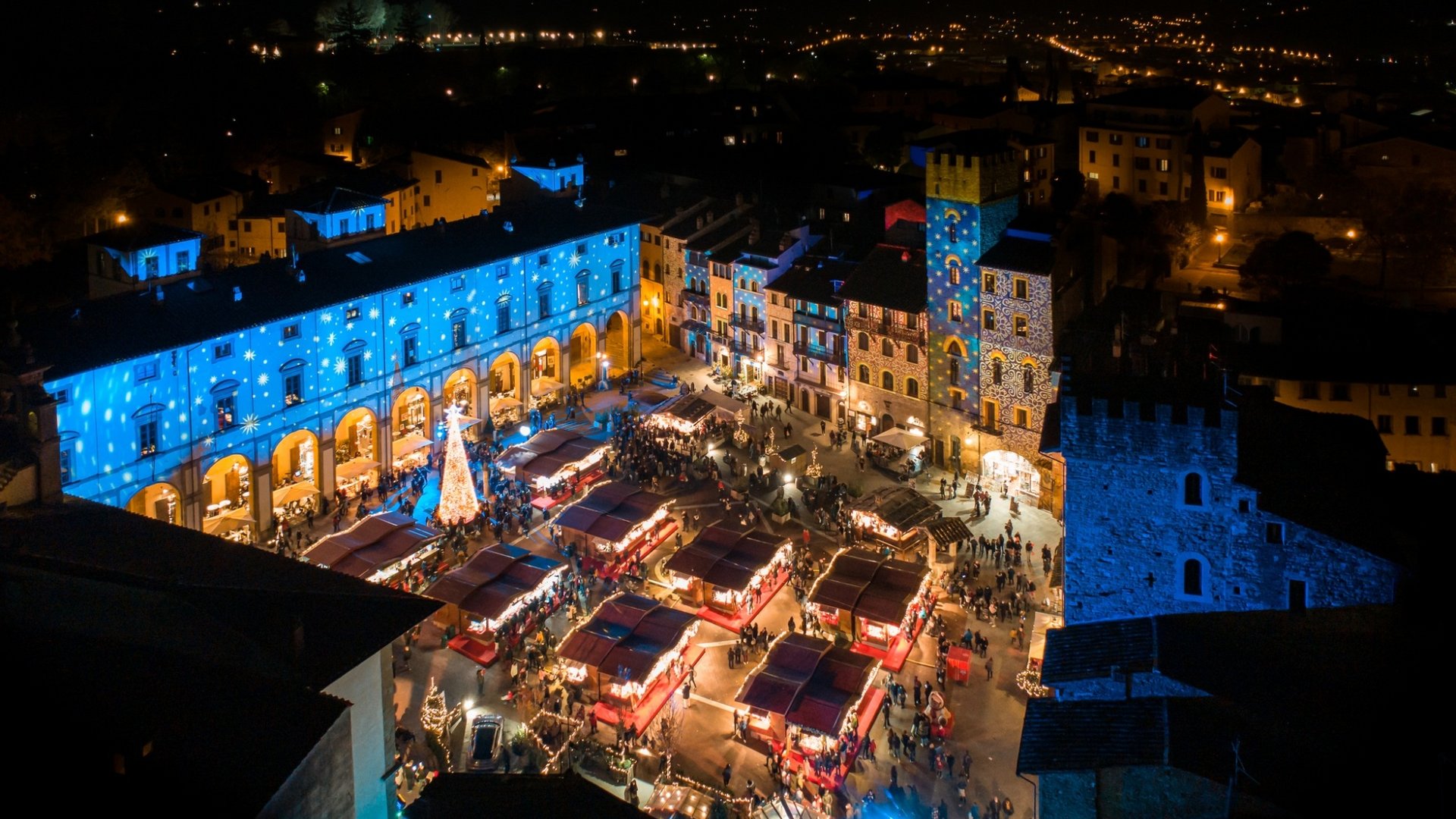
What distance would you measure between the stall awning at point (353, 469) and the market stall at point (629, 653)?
599 inches

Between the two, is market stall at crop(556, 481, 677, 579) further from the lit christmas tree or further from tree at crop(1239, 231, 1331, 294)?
tree at crop(1239, 231, 1331, 294)

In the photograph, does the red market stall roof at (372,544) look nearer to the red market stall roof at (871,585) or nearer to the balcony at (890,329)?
the red market stall roof at (871,585)

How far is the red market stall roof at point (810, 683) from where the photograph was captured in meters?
28.2

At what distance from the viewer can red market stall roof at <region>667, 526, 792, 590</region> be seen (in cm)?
3494

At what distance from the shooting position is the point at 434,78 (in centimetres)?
10738

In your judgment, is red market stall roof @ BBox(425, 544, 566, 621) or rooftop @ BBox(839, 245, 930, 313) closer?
red market stall roof @ BBox(425, 544, 566, 621)

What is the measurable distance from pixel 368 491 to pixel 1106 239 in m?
28.8

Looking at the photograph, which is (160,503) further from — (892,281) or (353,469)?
(892,281)

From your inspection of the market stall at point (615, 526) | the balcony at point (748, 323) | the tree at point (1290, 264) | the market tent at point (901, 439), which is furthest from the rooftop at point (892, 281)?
the tree at point (1290, 264)

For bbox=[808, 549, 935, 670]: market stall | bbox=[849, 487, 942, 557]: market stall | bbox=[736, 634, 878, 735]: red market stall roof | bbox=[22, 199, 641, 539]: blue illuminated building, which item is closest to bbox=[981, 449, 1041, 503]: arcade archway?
bbox=[849, 487, 942, 557]: market stall

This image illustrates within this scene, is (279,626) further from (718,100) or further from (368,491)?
(718,100)

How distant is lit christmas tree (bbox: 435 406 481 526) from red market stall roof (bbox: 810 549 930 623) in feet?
41.7

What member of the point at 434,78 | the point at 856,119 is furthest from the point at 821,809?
the point at 434,78

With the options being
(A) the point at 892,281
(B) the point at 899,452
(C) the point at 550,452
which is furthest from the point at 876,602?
(A) the point at 892,281
